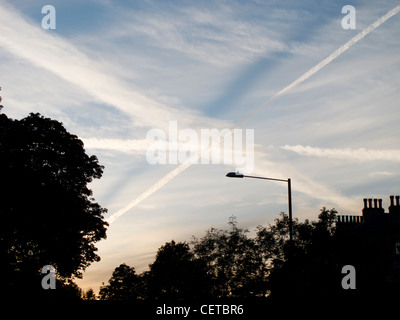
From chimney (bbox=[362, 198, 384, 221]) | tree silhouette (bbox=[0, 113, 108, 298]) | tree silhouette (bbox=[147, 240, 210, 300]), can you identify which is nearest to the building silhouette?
chimney (bbox=[362, 198, 384, 221])

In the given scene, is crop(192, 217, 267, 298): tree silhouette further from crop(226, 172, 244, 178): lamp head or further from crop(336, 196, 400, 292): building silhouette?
crop(226, 172, 244, 178): lamp head

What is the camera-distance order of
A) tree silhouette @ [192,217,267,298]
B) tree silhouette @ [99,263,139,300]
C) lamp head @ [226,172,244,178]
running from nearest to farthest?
1. lamp head @ [226,172,244,178]
2. tree silhouette @ [192,217,267,298]
3. tree silhouette @ [99,263,139,300]

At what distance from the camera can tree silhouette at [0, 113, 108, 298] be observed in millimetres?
38375

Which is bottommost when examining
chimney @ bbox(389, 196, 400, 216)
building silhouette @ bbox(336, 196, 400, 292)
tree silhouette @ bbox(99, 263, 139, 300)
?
tree silhouette @ bbox(99, 263, 139, 300)

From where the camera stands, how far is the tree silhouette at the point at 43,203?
3838 centimetres

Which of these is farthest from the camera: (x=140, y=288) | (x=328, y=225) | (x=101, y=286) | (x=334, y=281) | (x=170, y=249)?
(x=101, y=286)

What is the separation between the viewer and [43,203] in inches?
1554

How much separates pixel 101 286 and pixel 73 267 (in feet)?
250

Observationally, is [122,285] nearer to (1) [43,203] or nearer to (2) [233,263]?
(2) [233,263]

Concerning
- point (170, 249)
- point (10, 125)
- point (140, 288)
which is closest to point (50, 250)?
point (10, 125)

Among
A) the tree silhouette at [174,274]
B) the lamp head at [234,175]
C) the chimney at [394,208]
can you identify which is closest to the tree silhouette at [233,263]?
the tree silhouette at [174,274]

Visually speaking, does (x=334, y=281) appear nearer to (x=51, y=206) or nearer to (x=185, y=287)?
(x=51, y=206)
